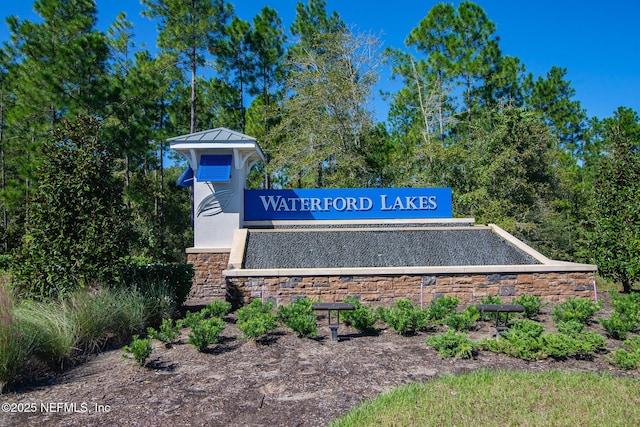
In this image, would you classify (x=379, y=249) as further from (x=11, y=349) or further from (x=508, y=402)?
(x=11, y=349)

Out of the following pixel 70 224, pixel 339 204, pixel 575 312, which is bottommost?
pixel 575 312

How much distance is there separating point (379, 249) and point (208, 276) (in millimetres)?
4381

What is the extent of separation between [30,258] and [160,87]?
1314cm

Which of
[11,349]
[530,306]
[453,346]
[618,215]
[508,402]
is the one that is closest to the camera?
[508,402]

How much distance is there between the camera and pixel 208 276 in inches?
438

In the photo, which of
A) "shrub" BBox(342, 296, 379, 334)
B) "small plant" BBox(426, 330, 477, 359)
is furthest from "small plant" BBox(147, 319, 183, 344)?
"small plant" BBox(426, 330, 477, 359)

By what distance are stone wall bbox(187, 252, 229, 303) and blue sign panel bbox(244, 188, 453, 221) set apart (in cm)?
147

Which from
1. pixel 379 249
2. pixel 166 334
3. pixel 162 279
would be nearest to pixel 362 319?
pixel 166 334

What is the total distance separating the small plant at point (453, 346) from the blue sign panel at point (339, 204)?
6.52 metres

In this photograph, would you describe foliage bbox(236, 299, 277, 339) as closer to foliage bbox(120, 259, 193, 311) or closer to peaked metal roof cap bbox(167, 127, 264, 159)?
foliage bbox(120, 259, 193, 311)

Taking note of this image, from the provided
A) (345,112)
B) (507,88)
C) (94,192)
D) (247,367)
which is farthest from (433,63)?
(247,367)

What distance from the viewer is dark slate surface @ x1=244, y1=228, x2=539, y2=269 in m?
9.60

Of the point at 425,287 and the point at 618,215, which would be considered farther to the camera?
the point at 618,215

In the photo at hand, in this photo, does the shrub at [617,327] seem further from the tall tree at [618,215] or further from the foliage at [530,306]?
the tall tree at [618,215]
